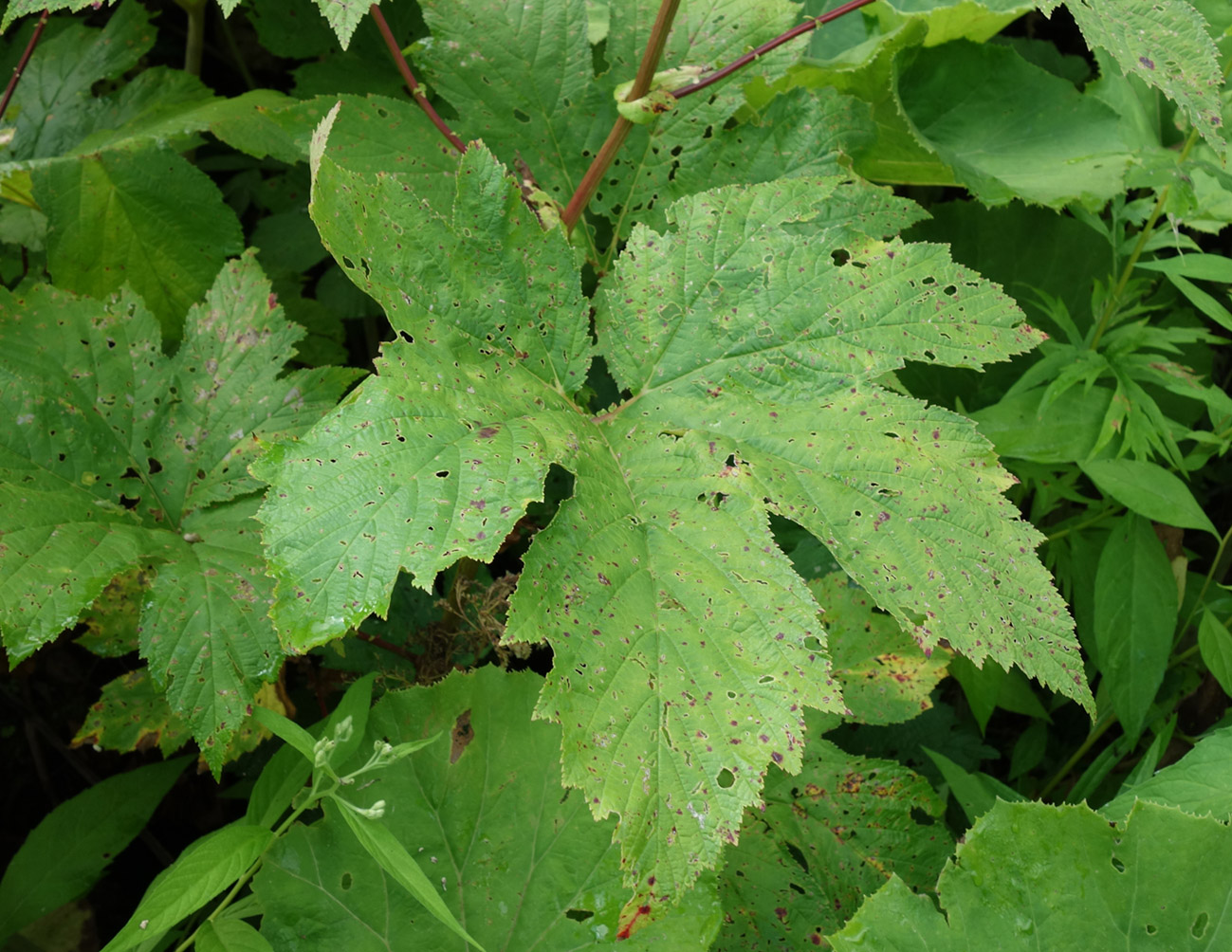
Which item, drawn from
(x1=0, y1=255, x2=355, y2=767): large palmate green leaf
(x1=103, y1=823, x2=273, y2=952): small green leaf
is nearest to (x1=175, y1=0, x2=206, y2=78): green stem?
(x1=0, y1=255, x2=355, y2=767): large palmate green leaf

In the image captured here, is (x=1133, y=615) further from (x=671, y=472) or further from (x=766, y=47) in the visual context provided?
(x=766, y=47)

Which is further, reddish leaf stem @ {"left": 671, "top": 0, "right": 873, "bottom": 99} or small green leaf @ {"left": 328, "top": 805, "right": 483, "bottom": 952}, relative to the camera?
reddish leaf stem @ {"left": 671, "top": 0, "right": 873, "bottom": 99}

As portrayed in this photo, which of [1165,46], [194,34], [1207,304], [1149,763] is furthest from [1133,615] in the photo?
[194,34]

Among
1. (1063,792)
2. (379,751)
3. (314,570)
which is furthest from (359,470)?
(1063,792)

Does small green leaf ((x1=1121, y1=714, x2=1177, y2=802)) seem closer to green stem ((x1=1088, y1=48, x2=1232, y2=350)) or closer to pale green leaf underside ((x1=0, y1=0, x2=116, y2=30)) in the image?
green stem ((x1=1088, y1=48, x2=1232, y2=350))

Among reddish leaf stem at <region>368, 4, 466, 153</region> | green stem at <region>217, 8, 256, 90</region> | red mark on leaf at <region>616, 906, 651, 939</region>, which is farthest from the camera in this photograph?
green stem at <region>217, 8, 256, 90</region>
